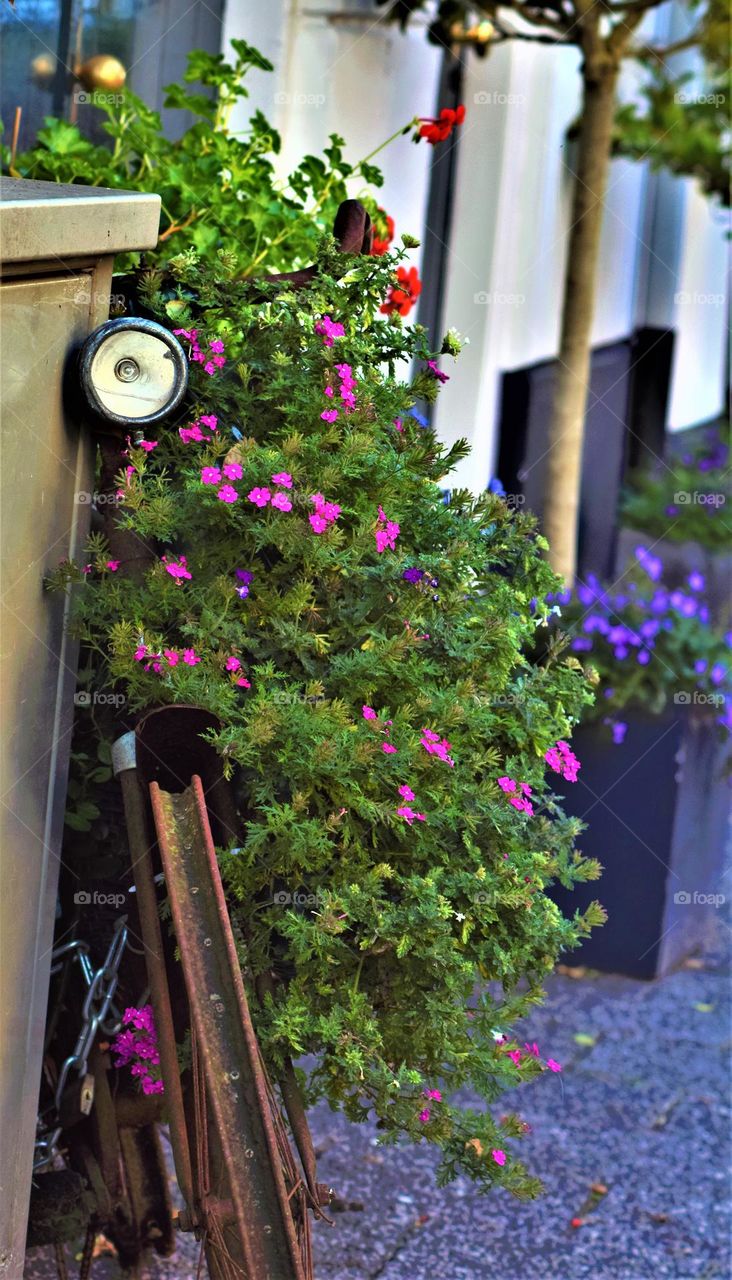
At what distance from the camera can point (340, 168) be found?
9.89 feet

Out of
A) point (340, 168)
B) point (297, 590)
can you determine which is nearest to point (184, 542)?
point (297, 590)

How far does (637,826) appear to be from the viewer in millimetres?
4832

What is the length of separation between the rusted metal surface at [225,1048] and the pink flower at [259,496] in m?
0.41

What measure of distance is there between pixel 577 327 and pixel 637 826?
7.78ft

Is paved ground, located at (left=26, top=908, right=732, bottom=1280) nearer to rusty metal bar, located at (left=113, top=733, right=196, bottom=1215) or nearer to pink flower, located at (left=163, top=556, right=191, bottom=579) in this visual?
rusty metal bar, located at (left=113, top=733, right=196, bottom=1215)

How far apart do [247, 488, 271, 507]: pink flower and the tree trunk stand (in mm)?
3761

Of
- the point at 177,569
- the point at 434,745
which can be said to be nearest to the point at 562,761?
the point at 434,745

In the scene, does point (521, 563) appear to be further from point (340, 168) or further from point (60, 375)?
point (340, 168)

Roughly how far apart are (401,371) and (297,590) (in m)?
3.75

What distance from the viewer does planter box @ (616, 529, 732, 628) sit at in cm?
891

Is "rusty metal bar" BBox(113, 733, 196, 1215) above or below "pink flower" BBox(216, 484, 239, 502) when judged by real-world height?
below

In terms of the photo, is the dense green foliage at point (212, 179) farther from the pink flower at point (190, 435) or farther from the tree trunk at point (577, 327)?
the tree trunk at point (577, 327)

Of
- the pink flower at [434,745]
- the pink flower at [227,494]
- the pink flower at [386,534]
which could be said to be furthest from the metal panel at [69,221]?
the pink flower at [434,745]

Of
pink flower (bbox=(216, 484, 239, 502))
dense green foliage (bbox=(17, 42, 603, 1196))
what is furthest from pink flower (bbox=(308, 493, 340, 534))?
pink flower (bbox=(216, 484, 239, 502))
